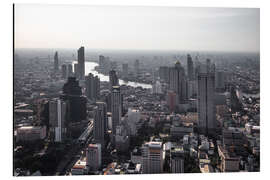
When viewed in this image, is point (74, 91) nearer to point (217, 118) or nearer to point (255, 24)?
point (217, 118)

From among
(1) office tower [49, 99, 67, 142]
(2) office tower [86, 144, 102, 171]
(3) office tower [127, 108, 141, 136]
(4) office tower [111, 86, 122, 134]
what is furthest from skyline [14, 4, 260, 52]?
(2) office tower [86, 144, 102, 171]

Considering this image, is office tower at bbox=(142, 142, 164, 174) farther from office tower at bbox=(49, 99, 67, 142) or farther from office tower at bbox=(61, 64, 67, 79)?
office tower at bbox=(61, 64, 67, 79)

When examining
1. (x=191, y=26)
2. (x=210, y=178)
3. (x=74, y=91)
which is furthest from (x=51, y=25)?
(x=210, y=178)

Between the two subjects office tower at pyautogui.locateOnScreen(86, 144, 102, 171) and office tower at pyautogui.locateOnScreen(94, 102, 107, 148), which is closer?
office tower at pyautogui.locateOnScreen(86, 144, 102, 171)

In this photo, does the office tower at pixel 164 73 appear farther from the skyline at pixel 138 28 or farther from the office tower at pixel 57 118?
the office tower at pixel 57 118

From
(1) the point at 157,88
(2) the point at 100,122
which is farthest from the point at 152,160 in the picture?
(1) the point at 157,88

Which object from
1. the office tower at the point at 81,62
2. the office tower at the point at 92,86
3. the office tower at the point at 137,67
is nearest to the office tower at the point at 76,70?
the office tower at the point at 81,62

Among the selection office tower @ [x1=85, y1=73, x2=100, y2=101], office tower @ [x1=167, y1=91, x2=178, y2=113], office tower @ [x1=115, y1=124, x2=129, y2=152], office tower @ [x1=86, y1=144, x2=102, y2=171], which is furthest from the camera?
office tower @ [x1=167, y1=91, x2=178, y2=113]
